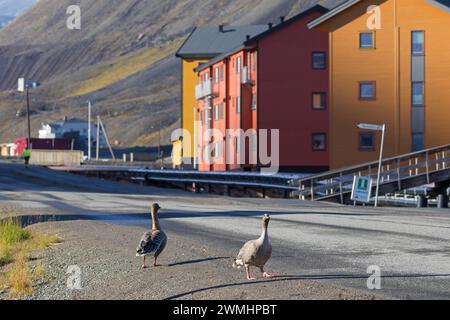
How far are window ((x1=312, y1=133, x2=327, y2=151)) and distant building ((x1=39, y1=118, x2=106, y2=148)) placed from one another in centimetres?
10599

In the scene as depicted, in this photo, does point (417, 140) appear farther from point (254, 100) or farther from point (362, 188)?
point (362, 188)

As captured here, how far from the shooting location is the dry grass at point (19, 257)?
15.3 m

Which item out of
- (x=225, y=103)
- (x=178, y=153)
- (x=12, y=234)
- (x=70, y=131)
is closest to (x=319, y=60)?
(x=225, y=103)

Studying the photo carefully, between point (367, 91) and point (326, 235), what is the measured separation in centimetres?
4115

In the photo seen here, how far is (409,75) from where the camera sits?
202 ft

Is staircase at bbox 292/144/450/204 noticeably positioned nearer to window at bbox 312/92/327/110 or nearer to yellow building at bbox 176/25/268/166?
window at bbox 312/92/327/110

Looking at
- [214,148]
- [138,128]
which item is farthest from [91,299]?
[138,128]

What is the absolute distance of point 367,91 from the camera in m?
63.1

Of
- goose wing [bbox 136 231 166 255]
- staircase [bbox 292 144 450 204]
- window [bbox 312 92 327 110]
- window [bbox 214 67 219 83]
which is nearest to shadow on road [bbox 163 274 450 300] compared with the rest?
goose wing [bbox 136 231 166 255]

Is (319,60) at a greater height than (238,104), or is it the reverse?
(319,60)

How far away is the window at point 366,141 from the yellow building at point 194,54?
33514mm

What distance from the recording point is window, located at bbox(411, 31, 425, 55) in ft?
201

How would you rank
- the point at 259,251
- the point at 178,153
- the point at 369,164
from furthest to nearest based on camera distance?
the point at 178,153 < the point at 369,164 < the point at 259,251
